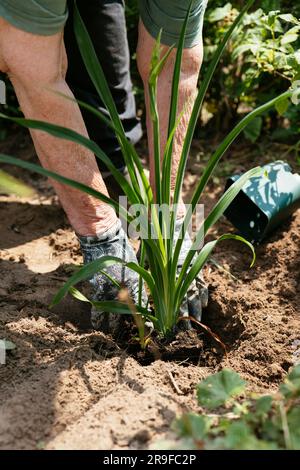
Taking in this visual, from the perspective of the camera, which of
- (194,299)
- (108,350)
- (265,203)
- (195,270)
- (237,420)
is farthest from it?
(265,203)

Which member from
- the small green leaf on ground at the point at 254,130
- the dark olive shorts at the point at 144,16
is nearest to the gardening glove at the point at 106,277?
the dark olive shorts at the point at 144,16

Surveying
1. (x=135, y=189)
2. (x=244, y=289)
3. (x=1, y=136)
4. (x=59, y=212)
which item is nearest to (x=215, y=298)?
(x=244, y=289)

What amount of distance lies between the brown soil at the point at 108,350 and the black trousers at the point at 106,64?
41cm

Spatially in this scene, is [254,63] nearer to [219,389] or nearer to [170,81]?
[170,81]

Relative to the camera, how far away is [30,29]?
4.95 feet

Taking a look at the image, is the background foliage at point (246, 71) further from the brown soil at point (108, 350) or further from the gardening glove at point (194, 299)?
the gardening glove at point (194, 299)

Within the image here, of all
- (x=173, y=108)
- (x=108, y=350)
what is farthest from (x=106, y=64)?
(x=108, y=350)

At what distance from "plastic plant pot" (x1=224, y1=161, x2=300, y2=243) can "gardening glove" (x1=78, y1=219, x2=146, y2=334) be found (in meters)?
0.53

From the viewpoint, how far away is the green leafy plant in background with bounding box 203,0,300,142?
2.12m

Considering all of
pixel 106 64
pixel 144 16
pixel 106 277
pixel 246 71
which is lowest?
pixel 106 277

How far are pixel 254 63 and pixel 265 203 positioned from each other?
0.70m

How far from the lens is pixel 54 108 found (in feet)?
5.40

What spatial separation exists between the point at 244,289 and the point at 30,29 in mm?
1020

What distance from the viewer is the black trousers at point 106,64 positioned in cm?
204
